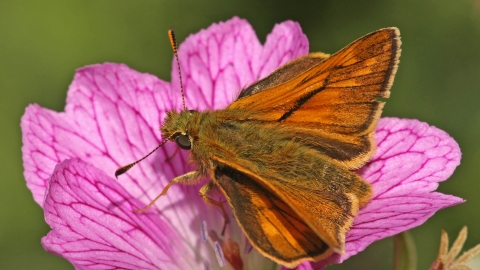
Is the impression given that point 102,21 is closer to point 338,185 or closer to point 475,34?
point 475,34

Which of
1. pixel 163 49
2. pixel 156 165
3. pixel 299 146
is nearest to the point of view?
pixel 299 146

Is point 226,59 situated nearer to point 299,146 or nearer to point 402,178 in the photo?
point 299,146

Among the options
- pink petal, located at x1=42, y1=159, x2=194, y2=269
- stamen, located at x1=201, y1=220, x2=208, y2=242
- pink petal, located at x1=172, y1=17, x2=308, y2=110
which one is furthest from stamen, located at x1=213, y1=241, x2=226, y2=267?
pink petal, located at x1=172, y1=17, x2=308, y2=110

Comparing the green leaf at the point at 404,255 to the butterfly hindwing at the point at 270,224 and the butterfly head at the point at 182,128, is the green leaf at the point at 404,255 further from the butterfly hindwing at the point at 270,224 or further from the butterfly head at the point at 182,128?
the butterfly head at the point at 182,128

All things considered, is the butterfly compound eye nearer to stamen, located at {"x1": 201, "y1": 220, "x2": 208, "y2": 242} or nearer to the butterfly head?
the butterfly head

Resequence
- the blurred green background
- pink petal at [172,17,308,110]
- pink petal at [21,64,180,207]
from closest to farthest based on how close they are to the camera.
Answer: pink petal at [21,64,180,207] → pink petal at [172,17,308,110] → the blurred green background

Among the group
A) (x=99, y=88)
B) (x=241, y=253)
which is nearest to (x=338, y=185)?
(x=241, y=253)

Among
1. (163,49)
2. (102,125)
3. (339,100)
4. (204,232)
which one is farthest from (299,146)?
(163,49)
